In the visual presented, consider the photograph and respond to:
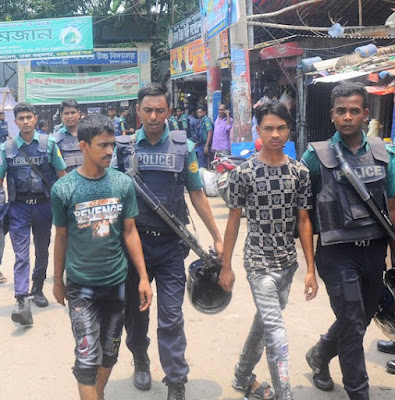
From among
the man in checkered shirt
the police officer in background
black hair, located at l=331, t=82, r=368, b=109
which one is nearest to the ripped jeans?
the man in checkered shirt

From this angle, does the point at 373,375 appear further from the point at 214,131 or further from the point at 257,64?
the point at 257,64

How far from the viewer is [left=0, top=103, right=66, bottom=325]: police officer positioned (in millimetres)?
5059

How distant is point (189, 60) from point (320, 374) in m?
15.0

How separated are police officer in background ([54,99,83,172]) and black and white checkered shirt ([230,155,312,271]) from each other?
119 inches

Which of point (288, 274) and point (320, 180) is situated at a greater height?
point (320, 180)

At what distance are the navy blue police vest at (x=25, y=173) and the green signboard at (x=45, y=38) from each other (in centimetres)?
1418

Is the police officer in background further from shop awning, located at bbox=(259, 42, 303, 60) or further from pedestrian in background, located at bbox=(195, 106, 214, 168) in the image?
pedestrian in background, located at bbox=(195, 106, 214, 168)

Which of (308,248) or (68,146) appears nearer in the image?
(308,248)

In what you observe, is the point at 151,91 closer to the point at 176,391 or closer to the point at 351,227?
the point at 351,227

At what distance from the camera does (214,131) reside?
1293 centimetres

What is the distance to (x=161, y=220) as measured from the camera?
339 cm

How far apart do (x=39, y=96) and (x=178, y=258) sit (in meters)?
19.1

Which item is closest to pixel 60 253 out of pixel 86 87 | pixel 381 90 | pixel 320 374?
pixel 320 374

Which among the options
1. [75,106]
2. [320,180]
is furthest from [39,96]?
[320,180]
